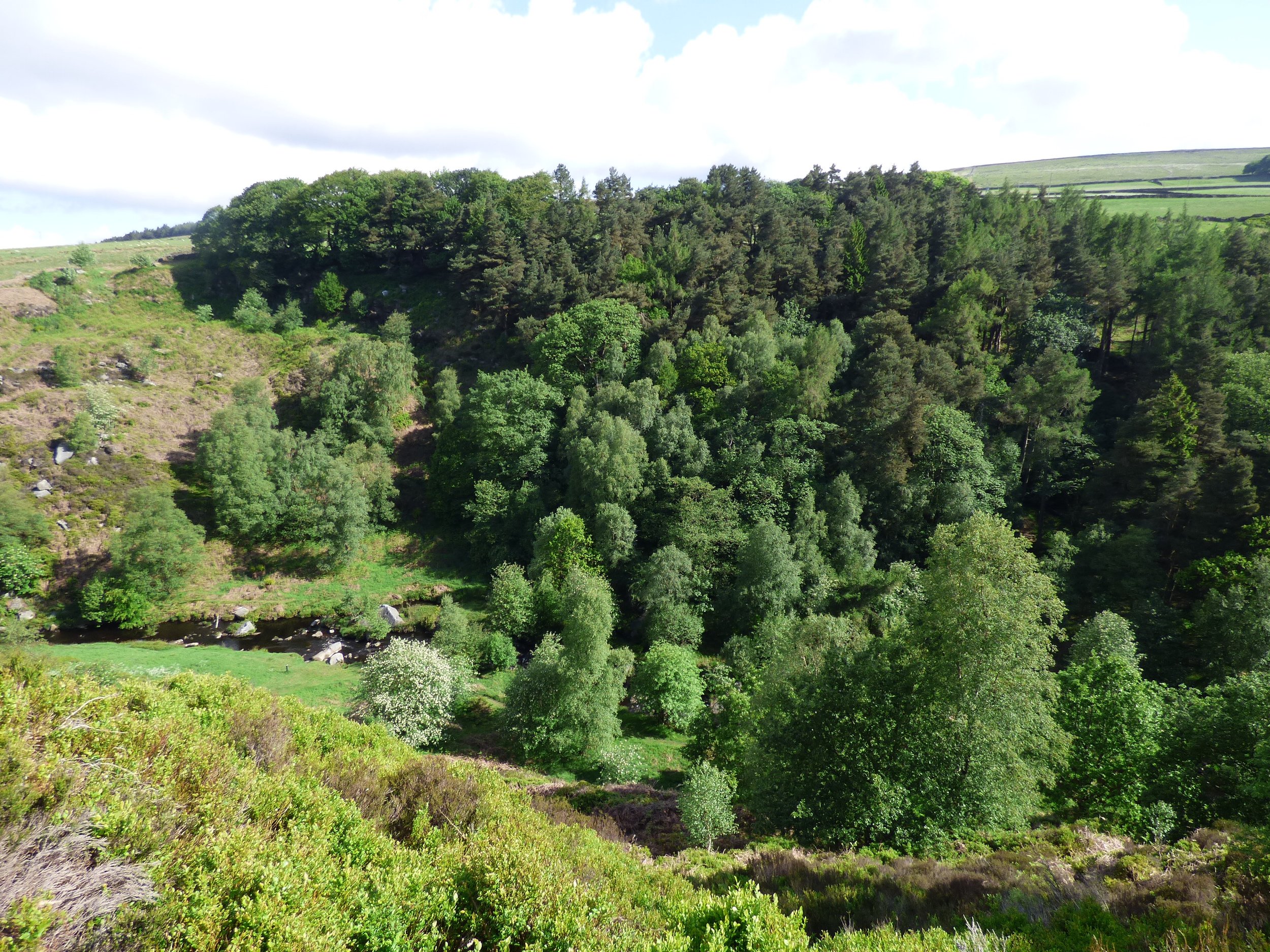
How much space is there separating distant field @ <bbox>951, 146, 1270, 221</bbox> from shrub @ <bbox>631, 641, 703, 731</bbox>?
74.3 meters

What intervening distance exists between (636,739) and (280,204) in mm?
92076

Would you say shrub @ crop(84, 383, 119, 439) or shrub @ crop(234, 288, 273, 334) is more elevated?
shrub @ crop(234, 288, 273, 334)

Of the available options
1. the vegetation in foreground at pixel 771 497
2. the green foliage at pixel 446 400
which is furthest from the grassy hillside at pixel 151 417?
the green foliage at pixel 446 400

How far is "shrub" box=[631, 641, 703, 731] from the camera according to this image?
30234 mm

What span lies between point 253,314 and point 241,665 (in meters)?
50.2

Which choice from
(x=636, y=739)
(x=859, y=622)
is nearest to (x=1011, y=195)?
(x=859, y=622)

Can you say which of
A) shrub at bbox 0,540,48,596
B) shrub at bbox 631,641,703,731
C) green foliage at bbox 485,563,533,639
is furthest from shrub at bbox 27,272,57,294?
shrub at bbox 631,641,703,731

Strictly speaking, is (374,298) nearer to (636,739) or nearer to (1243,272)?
(636,739)

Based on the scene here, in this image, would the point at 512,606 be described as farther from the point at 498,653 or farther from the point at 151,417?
the point at 151,417

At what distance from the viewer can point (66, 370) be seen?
4888 cm

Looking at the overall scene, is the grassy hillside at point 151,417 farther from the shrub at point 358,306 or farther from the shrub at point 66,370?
the shrub at point 358,306

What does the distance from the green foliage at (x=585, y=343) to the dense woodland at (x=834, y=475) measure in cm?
39

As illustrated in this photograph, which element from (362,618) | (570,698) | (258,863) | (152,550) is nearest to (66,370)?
(152,550)

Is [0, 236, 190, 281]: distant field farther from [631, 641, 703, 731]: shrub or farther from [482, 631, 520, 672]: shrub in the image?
[631, 641, 703, 731]: shrub
